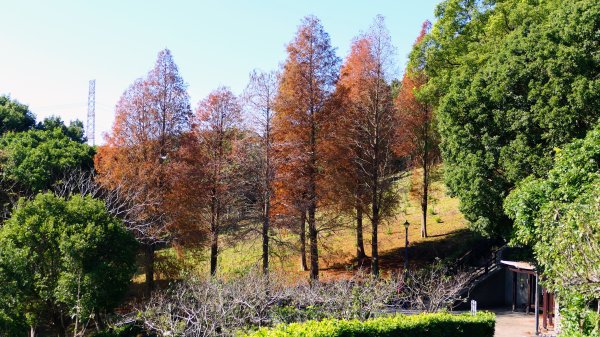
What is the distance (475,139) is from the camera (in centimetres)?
1939

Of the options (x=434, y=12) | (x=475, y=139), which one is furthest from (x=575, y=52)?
(x=434, y=12)

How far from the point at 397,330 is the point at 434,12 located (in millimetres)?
17296

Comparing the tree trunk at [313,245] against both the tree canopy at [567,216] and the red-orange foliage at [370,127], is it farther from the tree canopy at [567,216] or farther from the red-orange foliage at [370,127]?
the tree canopy at [567,216]

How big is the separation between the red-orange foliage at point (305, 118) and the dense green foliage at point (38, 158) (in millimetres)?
12262

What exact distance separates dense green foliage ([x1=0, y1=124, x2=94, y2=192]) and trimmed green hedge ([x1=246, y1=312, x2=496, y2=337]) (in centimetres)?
1862

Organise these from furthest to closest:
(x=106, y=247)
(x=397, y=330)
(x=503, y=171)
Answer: (x=503, y=171), (x=106, y=247), (x=397, y=330)

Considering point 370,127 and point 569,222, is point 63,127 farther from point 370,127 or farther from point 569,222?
point 569,222

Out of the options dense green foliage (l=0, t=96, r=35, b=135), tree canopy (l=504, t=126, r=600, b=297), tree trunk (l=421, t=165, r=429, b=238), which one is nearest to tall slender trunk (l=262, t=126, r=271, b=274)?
tree canopy (l=504, t=126, r=600, b=297)

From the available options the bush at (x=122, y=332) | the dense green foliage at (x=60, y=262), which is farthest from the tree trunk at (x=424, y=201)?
the dense green foliage at (x=60, y=262)

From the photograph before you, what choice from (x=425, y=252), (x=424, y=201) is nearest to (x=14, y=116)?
(x=424, y=201)

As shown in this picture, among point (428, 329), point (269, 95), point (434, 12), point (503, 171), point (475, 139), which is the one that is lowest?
point (428, 329)

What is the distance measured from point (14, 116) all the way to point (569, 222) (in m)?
34.2

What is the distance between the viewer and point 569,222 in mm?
11031

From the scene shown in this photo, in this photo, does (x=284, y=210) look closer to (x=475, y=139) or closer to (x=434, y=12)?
(x=475, y=139)
